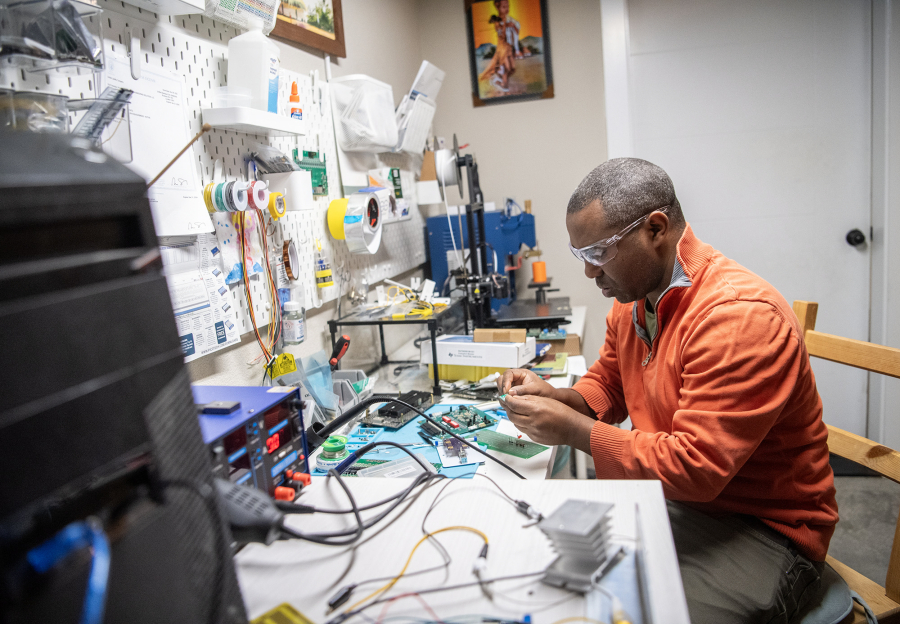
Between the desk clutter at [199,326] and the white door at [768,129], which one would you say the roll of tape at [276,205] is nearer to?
the desk clutter at [199,326]

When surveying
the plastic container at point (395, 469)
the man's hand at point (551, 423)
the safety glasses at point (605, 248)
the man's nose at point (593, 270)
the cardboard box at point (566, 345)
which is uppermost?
the safety glasses at point (605, 248)

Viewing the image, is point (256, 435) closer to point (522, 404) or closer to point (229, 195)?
point (522, 404)

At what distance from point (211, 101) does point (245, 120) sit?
14cm

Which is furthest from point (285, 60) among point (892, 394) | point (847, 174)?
point (892, 394)

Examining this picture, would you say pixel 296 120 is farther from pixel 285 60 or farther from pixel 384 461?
pixel 384 461

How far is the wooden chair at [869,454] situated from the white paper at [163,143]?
5.06ft

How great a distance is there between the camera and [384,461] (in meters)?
1.24

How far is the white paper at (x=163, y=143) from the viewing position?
112cm

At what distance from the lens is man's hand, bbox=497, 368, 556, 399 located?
1412 millimetres

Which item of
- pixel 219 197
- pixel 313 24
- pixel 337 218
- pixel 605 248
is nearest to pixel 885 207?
pixel 605 248

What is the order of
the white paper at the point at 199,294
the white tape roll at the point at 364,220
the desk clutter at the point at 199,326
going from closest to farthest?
the desk clutter at the point at 199,326
the white paper at the point at 199,294
the white tape roll at the point at 364,220

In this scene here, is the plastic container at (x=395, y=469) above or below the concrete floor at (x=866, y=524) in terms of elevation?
above

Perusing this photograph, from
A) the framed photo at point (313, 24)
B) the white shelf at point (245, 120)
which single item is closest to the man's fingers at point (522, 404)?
the white shelf at point (245, 120)

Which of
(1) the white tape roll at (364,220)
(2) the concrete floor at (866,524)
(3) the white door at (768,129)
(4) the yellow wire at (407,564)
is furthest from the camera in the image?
(3) the white door at (768,129)
